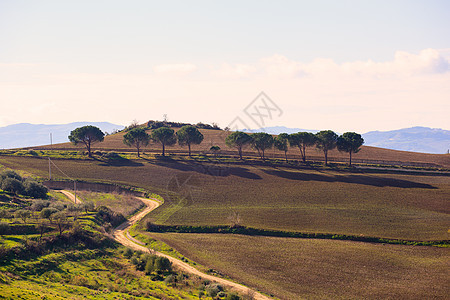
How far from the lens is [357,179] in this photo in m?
101

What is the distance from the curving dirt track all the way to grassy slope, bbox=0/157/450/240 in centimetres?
443

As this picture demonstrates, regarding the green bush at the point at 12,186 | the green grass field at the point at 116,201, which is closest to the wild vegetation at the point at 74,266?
the green bush at the point at 12,186

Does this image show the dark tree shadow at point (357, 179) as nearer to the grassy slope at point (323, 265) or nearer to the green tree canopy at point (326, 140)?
the green tree canopy at point (326, 140)

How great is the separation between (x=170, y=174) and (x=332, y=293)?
7589cm

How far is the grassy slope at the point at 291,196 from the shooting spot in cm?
7150

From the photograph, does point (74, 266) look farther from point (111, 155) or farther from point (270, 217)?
point (111, 155)

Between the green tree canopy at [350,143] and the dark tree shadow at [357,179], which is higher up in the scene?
the green tree canopy at [350,143]

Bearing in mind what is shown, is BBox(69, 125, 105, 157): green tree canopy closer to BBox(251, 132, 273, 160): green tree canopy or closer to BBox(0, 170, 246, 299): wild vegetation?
BBox(251, 132, 273, 160): green tree canopy

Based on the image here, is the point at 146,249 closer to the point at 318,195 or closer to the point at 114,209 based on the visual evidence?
the point at 114,209

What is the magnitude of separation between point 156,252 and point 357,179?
67.1 m

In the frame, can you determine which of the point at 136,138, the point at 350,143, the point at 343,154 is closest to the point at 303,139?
the point at 350,143

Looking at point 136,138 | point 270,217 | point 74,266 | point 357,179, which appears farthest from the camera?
point 136,138

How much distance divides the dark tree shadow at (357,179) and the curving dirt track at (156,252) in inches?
1696

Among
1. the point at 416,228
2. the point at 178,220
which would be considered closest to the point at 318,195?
the point at 416,228
